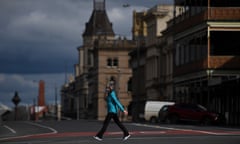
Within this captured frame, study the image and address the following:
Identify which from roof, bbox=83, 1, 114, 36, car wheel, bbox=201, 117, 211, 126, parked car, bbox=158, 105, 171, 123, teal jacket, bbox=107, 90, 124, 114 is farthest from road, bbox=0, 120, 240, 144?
roof, bbox=83, 1, 114, 36

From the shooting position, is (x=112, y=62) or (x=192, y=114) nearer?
(x=192, y=114)

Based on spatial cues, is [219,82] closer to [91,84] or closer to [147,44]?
[147,44]

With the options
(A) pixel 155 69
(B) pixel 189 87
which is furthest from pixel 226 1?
(A) pixel 155 69

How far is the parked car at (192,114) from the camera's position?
55969 millimetres

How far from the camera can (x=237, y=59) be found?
63.7m

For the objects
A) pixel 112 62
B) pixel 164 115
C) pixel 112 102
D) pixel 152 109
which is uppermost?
pixel 112 62

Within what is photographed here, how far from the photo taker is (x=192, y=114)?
185 feet

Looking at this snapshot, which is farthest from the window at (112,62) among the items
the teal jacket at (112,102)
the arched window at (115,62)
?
the teal jacket at (112,102)

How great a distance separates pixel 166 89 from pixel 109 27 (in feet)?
302

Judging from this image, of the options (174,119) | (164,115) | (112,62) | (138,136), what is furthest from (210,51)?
(112,62)

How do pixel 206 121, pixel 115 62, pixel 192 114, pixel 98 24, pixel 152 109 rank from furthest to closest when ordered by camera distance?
1. pixel 98 24
2. pixel 115 62
3. pixel 152 109
4. pixel 192 114
5. pixel 206 121

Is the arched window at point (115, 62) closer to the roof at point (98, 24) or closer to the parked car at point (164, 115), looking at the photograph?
the roof at point (98, 24)

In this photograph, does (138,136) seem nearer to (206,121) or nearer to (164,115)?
(206,121)

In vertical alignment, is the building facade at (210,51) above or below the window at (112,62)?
below
